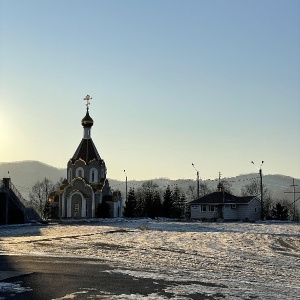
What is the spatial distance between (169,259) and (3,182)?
95.2 ft

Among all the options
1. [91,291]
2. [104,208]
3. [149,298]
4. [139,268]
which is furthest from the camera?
[104,208]

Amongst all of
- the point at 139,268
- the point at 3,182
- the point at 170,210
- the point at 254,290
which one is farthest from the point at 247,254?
the point at 170,210

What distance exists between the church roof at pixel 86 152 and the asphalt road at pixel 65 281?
169 feet

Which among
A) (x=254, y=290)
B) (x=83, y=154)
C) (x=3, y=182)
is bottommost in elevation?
(x=254, y=290)

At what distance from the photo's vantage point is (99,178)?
66.1m

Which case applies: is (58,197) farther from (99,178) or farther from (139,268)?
(139,268)

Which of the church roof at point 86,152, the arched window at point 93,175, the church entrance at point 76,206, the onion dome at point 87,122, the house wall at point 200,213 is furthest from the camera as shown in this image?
the house wall at point 200,213

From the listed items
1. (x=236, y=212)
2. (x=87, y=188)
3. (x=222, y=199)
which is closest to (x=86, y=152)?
(x=87, y=188)

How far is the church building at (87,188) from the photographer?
6412cm

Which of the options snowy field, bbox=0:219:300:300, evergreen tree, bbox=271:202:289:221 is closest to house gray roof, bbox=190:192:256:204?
evergreen tree, bbox=271:202:289:221

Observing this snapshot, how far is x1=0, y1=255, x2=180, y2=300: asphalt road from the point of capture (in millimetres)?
9781

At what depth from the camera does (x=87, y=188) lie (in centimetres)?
6419

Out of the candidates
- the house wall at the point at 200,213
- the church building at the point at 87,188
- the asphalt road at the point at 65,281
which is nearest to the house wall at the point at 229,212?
the house wall at the point at 200,213

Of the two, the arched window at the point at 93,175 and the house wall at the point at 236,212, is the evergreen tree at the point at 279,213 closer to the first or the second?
the house wall at the point at 236,212
